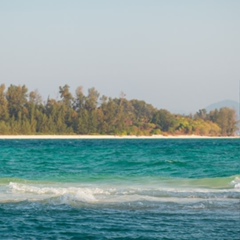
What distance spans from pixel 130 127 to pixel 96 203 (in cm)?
16887

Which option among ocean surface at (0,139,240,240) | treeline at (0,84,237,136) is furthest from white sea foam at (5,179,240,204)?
treeline at (0,84,237,136)

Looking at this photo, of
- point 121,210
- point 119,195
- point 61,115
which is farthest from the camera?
point 61,115

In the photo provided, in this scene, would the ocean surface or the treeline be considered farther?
the treeline

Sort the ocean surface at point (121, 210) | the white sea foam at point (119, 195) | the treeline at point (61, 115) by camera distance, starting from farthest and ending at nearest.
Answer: the treeline at point (61, 115) → the white sea foam at point (119, 195) → the ocean surface at point (121, 210)

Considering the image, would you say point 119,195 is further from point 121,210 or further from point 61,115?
point 61,115

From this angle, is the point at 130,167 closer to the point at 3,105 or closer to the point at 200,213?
the point at 200,213

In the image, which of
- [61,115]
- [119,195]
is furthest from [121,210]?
[61,115]

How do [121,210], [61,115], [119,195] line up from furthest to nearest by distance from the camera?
[61,115] < [119,195] < [121,210]

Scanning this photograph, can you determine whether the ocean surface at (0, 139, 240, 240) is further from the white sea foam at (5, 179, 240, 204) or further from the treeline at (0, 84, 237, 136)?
the treeline at (0, 84, 237, 136)

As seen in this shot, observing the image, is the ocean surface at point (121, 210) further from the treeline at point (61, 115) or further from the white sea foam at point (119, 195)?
the treeline at point (61, 115)

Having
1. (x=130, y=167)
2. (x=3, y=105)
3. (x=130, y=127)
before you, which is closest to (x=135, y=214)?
(x=130, y=167)

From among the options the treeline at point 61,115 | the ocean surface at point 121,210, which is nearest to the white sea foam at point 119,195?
the ocean surface at point 121,210

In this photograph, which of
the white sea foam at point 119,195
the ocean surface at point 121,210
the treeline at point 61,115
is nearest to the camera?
the ocean surface at point 121,210

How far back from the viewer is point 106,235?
583 inches
